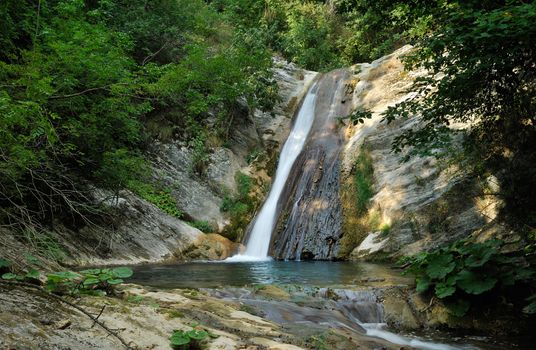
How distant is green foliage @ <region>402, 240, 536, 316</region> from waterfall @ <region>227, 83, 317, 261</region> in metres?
7.25

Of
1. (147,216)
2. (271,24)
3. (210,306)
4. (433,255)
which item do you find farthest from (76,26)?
(271,24)

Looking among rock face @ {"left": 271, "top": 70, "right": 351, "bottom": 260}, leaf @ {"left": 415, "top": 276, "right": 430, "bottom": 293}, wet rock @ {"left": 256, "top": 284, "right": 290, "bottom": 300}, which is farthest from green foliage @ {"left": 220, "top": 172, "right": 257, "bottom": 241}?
leaf @ {"left": 415, "top": 276, "right": 430, "bottom": 293}

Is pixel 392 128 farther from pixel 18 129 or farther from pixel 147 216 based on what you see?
pixel 18 129

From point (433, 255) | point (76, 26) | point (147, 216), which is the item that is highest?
point (76, 26)

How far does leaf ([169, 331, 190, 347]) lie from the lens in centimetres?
305

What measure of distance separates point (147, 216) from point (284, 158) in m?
7.14

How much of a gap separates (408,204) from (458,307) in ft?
21.3

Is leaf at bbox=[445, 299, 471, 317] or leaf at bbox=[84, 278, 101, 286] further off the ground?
leaf at bbox=[445, 299, 471, 317]

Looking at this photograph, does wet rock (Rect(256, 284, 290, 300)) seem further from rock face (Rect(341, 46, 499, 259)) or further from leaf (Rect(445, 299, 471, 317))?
rock face (Rect(341, 46, 499, 259))

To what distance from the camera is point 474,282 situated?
5.49 meters

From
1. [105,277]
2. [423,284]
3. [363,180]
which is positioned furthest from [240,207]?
[105,277]

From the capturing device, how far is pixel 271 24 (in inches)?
1107

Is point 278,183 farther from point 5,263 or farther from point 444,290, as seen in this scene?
point 5,263

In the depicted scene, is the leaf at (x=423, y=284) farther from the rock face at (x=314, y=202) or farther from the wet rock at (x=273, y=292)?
the rock face at (x=314, y=202)
